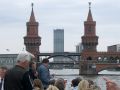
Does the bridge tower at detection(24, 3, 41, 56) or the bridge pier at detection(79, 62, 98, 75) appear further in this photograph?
the bridge tower at detection(24, 3, 41, 56)

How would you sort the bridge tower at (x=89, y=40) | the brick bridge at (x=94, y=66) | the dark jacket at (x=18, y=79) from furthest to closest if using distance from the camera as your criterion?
the bridge tower at (x=89, y=40) < the brick bridge at (x=94, y=66) < the dark jacket at (x=18, y=79)

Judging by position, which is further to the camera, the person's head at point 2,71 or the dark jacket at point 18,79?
the person's head at point 2,71

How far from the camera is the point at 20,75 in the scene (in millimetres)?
7133

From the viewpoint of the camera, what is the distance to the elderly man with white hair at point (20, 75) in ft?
23.5

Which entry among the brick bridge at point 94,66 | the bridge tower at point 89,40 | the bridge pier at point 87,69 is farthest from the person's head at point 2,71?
the bridge tower at point 89,40

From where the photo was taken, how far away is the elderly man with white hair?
715cm

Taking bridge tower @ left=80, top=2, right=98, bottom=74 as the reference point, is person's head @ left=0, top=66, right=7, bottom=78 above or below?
below

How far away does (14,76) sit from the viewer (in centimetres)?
715

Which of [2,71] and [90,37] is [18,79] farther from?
[90,37]

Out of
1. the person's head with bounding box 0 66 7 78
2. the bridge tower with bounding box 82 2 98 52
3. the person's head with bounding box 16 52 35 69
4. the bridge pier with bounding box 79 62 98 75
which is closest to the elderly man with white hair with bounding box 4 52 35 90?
the person's head with bounding box 16 52 35 69

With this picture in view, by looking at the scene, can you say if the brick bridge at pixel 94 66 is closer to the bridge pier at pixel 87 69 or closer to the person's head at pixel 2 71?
the bridge pier at pixel 87 69

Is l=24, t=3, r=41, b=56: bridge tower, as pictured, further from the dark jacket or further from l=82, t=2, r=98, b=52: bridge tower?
the dark jacket

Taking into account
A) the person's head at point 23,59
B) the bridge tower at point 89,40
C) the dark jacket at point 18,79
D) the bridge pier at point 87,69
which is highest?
the bridge tower at point 89,40

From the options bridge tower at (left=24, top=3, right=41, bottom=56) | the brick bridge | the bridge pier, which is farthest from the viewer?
bridge tower at (left=24, top=3, right=41, bottom=56)
